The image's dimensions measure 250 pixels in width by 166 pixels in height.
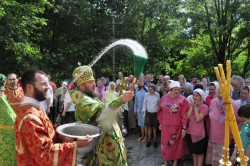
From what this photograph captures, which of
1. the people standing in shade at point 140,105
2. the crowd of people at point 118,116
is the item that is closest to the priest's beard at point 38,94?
the crowd of people at point 118,116

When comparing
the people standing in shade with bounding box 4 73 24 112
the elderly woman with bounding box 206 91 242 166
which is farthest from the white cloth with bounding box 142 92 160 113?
the people standing in shade with bounding box 4 73 24 112


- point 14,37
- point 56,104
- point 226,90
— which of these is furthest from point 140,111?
point 14,37

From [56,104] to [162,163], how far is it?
4.72m

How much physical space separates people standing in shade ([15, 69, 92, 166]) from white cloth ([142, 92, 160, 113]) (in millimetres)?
4724

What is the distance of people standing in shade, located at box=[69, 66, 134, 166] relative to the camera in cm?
257

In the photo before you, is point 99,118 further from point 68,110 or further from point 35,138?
point 68,110

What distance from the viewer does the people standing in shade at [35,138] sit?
1.89 metres

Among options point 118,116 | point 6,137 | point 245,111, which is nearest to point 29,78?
point 6,137

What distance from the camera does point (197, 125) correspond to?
4.79 meters

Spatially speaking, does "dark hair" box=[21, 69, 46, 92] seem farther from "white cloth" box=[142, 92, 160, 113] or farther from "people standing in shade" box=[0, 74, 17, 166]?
"white cloth" box=[142, 92, 160, 113]

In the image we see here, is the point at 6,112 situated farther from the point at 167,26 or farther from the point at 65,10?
the point at 167,26

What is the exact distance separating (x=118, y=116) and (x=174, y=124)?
2.69m

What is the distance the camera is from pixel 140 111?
7.28 meters

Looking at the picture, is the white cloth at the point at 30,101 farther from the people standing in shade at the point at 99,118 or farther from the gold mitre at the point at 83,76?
the gold mitre at the point at 83,76
